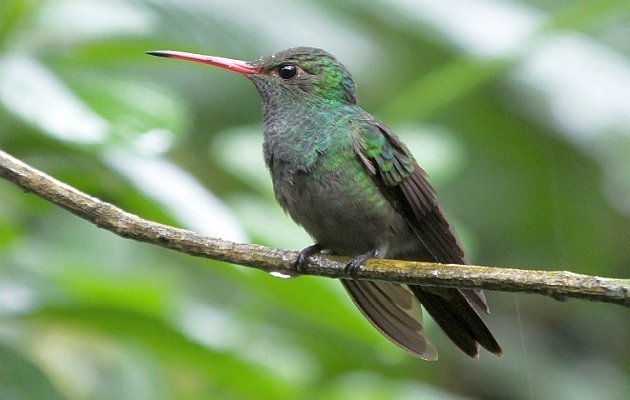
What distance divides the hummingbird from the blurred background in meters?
0.15

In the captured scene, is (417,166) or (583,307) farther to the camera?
(583,307)

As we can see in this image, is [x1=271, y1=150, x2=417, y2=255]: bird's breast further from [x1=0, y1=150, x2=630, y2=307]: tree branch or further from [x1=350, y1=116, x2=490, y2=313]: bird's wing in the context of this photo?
[x1=0, y1=150, x2=630, y2=307]: tree branch

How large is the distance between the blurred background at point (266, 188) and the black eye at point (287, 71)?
32cm

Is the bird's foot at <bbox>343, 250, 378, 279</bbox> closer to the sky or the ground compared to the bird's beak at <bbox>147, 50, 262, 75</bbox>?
closer to the ground

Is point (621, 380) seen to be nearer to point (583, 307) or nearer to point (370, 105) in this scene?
point (583, 307)

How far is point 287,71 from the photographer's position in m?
3.88

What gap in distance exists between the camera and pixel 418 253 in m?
3.60

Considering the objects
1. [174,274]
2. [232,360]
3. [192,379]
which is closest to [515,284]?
[232,360]

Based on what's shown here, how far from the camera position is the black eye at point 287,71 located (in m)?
3.87

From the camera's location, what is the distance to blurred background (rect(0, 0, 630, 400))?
11.2 feet

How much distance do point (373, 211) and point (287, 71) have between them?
2.53 feet

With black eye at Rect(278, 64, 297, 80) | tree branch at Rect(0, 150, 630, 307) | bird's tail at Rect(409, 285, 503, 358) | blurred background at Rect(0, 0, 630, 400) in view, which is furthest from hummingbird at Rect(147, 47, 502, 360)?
tree branch at Rect(0, 150, 630, 307)

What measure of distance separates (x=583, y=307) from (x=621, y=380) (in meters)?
0.52

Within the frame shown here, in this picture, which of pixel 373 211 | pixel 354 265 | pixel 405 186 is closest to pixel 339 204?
pixel 373 211
